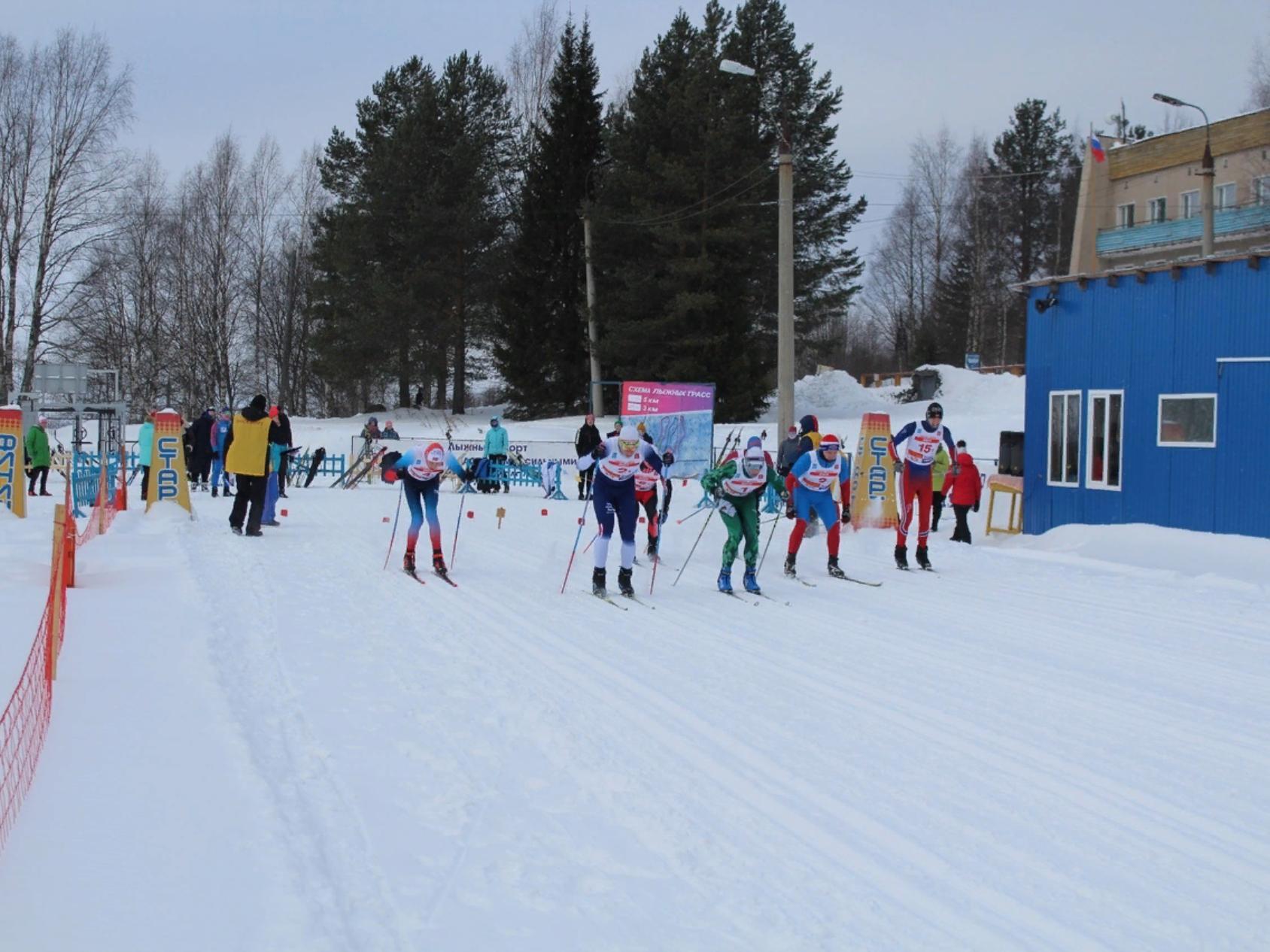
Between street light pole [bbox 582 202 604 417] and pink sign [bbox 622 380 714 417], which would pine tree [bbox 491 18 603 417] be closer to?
street light pole [bbox 582 202 604 417]

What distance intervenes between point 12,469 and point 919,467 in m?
12.2

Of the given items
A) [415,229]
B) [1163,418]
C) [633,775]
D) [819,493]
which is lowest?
[633,775]

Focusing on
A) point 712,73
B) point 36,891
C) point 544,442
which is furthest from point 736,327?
point 36,891

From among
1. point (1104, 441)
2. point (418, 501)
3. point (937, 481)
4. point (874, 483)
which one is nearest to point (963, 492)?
point (937, 481)

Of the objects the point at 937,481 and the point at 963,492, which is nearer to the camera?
the point at 937,481

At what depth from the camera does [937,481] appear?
16.0 m

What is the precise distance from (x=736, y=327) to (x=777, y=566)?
1007 inches

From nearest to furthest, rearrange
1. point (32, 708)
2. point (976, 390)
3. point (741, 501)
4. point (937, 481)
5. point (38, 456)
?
point (32, 708), point (741, 501), point (937, 481), point (38, 456), point (976, 390)

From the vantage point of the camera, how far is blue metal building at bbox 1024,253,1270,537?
1358cm

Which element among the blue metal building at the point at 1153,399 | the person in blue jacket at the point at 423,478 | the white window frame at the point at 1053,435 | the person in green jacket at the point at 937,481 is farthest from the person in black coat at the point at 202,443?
the white window frame at the point at 1053,435

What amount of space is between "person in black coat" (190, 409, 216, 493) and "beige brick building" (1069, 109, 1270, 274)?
1094 inches

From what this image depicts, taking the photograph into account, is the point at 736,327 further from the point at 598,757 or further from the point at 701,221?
the point at 598,757

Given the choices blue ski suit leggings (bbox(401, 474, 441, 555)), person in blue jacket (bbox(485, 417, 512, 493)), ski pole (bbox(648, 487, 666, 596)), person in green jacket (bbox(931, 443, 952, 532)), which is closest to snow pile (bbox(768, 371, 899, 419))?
person in blue jacket (bbox(485, 417, 512, 493))

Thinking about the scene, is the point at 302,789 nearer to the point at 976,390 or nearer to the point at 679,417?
the point at 679,417
